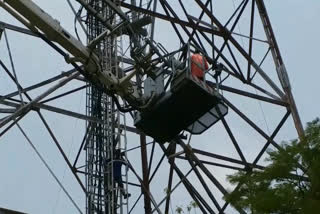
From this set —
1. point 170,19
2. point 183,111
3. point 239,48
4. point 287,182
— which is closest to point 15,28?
point 170,19

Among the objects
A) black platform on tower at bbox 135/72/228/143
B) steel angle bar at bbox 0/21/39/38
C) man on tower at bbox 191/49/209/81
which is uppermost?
steel angle bar at bbox 0/21/39/38

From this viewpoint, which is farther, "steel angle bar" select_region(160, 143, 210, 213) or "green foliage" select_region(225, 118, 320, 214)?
"steel angle bar" select_region(160, 143, 210, 213)

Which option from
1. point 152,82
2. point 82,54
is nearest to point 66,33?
point 82,54

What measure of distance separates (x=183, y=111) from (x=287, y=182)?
6483mm

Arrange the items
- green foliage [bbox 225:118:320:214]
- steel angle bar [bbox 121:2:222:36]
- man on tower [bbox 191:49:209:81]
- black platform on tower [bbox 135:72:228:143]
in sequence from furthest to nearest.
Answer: steel angle bar [bbox 121:2:222:36] → man on tower [bbox 191:49:209:81] → black platform on tower [bbox 135:72:228:143] → green foliage [bbox 225:118:320:214]

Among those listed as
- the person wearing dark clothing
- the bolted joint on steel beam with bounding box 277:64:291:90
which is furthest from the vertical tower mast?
the bolted joint on steel beam with bounding box 277:64:291:90

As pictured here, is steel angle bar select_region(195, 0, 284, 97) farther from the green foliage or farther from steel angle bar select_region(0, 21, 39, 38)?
the green foliage

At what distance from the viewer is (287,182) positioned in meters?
12.0

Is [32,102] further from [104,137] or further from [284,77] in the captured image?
[284,77]

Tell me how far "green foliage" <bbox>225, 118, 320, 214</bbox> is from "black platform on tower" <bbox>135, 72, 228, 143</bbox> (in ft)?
16.2

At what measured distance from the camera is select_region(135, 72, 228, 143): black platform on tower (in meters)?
17.5

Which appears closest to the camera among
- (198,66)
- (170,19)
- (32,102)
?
(198,66)

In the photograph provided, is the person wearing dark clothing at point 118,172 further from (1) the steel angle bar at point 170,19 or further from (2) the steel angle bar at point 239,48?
(2) the steel angle bar at point 239,48

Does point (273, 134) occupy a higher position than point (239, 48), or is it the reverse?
point (239, 48)
